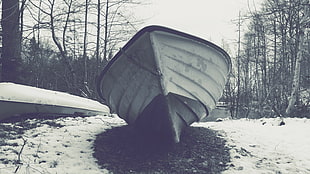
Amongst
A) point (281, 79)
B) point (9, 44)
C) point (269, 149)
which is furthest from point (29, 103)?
point (281, 79)

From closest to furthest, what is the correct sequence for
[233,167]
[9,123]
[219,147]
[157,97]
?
1. [233,167]
2. [157,97]
3. [219,147]
4. [9,123]

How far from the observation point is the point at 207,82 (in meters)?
5.14

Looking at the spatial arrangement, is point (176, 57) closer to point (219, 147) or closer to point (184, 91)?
point (184, 91)

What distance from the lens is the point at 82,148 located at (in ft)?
15.0

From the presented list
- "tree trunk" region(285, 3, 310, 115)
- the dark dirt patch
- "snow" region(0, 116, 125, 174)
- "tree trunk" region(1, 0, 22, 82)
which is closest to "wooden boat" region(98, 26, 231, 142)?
the dark dirt patch

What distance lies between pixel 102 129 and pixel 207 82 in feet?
6.62

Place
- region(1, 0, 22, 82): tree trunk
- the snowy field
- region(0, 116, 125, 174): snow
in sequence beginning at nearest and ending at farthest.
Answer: region(0, 116, 125, 174): snow, the snowy field, region(1, 0, 22, 82): tree trunk

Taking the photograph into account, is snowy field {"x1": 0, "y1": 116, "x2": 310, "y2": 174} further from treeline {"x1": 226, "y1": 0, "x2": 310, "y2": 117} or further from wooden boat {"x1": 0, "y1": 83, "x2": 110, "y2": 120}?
treeline {"x1": 226, "y1": 0, "x2": 310, "y2": 117}

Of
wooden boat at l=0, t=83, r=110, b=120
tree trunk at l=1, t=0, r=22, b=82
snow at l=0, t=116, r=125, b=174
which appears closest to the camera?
snow at l=0, t=116, r=125, b=174

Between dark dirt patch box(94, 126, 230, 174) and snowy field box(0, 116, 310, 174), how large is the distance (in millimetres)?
145

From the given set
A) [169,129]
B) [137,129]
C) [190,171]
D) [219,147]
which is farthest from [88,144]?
[219,147]

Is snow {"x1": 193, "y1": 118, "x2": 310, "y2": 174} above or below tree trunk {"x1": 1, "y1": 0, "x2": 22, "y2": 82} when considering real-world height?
below

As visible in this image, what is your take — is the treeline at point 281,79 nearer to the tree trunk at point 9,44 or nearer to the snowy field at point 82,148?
the snowy field at point 82,148

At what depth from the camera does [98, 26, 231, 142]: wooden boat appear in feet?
14.4
